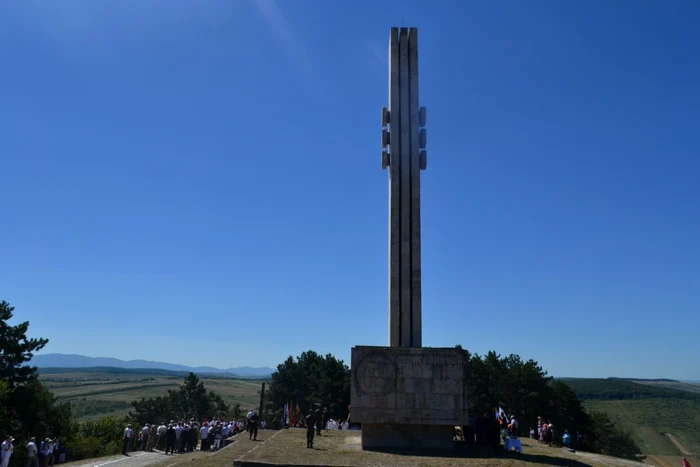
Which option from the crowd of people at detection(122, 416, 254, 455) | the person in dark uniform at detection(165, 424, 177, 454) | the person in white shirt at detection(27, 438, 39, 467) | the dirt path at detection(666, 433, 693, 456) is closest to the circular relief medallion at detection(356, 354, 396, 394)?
the crowd of people at detection(122, 416, 254, 455)

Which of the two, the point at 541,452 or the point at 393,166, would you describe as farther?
the point at 393,166

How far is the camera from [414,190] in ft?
87.8

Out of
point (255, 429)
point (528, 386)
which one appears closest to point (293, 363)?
point (528, 386)

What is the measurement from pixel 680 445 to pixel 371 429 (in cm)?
10426

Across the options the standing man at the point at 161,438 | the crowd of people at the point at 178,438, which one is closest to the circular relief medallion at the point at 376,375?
the crowd of people at the point at 178,438

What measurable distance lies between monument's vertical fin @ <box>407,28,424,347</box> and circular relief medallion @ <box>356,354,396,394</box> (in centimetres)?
265

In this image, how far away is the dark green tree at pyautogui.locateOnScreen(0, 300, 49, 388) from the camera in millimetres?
36188

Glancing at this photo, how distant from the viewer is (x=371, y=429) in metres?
22.9

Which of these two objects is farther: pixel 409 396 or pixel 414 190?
pixel 414 190

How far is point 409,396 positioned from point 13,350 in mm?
28200

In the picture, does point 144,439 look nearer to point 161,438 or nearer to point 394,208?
point 161,438

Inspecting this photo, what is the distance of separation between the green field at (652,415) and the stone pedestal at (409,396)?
65416 mm

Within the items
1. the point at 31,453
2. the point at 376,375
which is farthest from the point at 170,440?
the point at 376,375

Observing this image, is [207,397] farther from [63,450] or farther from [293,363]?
[63,450]
